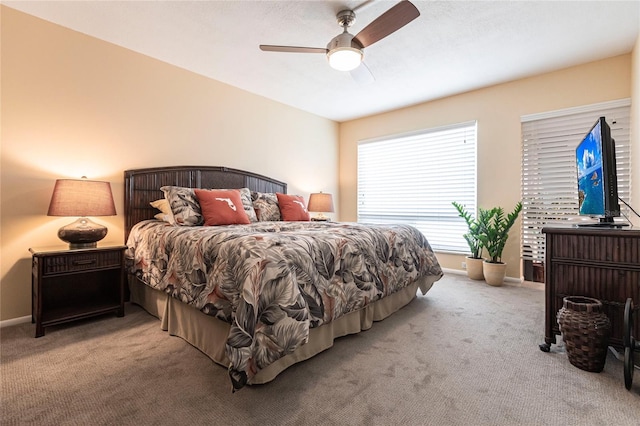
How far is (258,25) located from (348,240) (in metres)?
2.08

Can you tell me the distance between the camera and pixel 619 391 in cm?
154

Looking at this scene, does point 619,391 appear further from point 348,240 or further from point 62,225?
point 62,225

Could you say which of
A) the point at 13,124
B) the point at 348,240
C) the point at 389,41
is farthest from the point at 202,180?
the point at 389,41

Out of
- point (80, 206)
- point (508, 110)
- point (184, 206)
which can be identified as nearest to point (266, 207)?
point (184, 206)

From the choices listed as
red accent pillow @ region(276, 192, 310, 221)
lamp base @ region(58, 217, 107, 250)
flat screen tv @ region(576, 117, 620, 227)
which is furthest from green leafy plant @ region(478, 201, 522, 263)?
lamp base @ region(58, 217, 107, 250)

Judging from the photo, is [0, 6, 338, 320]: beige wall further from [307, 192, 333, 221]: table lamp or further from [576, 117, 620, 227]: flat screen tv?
[576, 117, 620, 227]: flat screen tv

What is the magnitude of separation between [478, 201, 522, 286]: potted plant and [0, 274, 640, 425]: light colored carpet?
1.35 meters

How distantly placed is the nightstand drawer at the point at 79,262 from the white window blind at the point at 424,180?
3921mm

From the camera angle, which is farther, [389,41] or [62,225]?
[389,41]

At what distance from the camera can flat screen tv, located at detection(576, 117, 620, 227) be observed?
1.87 meters

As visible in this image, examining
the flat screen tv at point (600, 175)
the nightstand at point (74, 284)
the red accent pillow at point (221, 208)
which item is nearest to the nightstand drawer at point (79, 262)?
the nightstand at point (74, 284)

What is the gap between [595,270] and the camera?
188cm

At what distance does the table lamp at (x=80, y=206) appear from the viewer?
7.85 ft

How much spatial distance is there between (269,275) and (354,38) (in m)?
1.95
